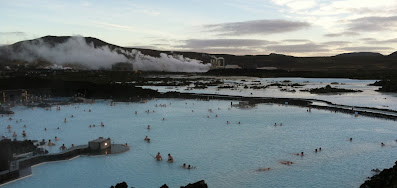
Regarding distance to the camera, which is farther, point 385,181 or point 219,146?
point 219,146

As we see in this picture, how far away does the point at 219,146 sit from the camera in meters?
22.3

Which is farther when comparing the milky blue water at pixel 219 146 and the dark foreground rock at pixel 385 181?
the milky blue water at pixel 219 146

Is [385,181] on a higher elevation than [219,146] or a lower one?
higher

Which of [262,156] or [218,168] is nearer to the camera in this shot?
[218,168]

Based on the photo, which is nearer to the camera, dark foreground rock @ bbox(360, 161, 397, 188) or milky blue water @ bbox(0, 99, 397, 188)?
dark foreground rock @ bbox(360, 161, 397, 188)

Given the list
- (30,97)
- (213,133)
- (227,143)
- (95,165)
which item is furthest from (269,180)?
(30,97)

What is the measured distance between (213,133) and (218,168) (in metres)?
9.13

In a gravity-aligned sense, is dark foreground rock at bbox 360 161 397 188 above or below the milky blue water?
above

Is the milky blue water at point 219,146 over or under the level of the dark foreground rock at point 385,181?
under

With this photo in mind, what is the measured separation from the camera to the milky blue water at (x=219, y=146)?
1602 cm

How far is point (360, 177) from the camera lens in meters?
16.2

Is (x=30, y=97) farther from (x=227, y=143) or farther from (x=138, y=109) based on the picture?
(x=227, y=143)

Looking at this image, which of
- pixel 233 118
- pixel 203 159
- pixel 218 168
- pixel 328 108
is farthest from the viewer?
pixel 328 108

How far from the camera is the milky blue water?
16.0m
